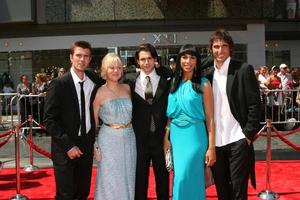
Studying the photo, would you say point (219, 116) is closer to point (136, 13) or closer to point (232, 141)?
point (232, 141)

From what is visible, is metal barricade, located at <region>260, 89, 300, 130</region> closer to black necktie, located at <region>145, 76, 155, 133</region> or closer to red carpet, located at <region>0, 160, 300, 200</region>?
red carpet, located at <region>0, 160, 300, 200</region>

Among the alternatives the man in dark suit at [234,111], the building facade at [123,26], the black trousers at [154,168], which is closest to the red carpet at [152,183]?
the black trousers at [154,168]

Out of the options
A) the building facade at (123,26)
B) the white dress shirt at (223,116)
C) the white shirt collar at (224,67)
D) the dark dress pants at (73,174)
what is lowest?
the dark dress pants at (73,174)

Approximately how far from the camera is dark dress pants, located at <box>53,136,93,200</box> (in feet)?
16.2

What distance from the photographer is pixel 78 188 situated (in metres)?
5.12

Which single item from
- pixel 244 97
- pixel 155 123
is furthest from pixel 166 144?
pixel 244 97

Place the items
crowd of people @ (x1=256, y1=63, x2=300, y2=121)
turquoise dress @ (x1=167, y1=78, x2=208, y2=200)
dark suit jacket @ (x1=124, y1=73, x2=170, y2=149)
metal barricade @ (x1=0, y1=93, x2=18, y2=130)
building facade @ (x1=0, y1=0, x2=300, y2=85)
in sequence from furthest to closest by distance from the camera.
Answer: building facade @ (x1=0, y1=0, x2=300, y2=85)
metal barricade @ (x1=0, y1=93, x2=18, y2=130)
crowd of people @ (x1=256, y1=63, x2=300, y2=121)
dark suit jacket @ (x1=124, y1=73, x2=170, y2=149)
turquoise dress @ (x1=167, y1=78, x2=208, y2=200)

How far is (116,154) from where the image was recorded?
16.5ft

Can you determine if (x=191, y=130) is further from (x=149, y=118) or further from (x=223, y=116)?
(x=149, y=118)

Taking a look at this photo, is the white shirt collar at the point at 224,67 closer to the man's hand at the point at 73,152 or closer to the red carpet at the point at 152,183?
the man's hand at the point at 73,152

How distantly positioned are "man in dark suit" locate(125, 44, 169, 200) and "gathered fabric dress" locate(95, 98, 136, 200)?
0.29 ft

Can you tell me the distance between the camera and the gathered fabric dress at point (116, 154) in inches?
197

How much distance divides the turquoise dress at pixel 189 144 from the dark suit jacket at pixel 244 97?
33 centimetres

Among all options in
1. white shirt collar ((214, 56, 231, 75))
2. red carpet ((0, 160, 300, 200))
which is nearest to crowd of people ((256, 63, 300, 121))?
red carpet ((0, 160, 300, 200))
